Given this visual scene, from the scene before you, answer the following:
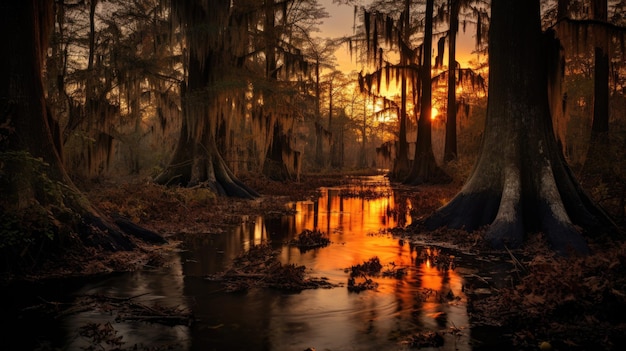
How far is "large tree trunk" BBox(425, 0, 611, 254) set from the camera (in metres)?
9.07

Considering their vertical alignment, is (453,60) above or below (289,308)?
above

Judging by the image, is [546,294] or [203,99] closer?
[546,294]

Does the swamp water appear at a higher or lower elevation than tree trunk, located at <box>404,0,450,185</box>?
lower

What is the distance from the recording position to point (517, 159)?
9.66 m

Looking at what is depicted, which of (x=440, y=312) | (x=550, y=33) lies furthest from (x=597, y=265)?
(x=550, y=33)

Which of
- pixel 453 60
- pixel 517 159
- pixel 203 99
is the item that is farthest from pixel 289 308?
pixel 453 60

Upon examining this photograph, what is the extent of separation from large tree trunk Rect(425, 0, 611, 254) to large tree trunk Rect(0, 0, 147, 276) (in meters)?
7.07

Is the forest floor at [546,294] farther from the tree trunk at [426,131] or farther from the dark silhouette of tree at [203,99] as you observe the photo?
the tree trunk at [426,131]

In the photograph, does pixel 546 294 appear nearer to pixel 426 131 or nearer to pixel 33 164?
pixel 33 164

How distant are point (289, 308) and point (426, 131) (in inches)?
922

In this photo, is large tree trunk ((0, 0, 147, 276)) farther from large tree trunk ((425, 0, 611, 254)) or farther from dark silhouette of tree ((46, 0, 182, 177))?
dark silhouette of tree ((46, 0, 182, 177))

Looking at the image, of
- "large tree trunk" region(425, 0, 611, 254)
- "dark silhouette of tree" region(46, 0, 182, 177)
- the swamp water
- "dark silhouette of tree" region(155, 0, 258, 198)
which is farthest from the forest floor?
"dark silhouette of tree" region(46, 0, 182, 177)

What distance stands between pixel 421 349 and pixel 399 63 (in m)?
25.9

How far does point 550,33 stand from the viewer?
1045 cm
